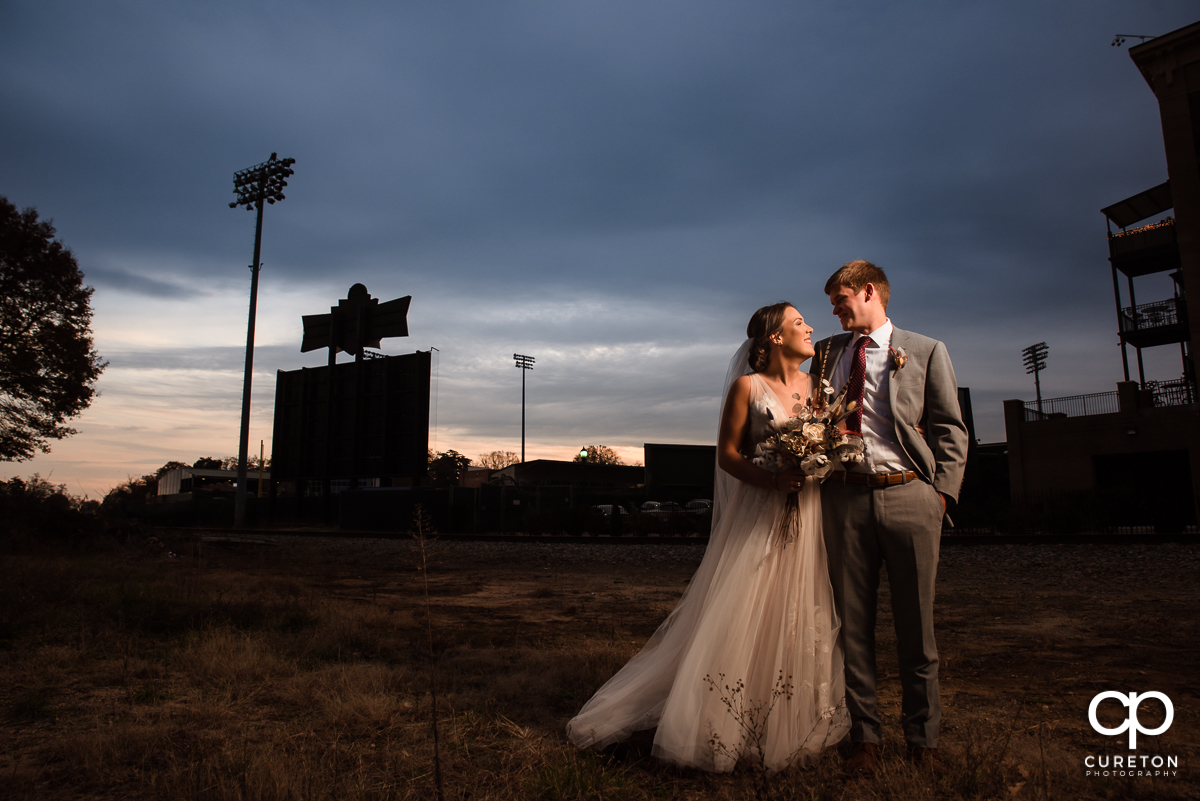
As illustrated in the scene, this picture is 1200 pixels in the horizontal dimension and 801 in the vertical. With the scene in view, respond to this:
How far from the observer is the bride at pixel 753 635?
8.47ft

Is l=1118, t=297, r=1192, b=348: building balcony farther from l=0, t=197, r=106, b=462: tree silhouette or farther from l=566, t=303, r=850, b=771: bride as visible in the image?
l=0, t=197, r=106, b=462: tree silhouette

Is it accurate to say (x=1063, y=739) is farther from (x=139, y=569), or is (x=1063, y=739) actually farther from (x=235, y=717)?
(x=139, y=569)

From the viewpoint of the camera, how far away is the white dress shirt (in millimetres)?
2557

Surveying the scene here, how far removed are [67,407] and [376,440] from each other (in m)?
14.8

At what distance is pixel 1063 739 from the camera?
9.45 feet

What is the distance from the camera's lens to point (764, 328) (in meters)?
3.00

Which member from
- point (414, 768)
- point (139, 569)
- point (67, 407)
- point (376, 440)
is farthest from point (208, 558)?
point (376, 440)

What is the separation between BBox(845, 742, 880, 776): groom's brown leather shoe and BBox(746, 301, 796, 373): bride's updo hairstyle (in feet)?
4.98

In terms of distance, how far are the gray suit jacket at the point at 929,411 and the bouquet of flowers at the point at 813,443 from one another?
0.56 ft

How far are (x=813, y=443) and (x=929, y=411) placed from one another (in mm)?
507

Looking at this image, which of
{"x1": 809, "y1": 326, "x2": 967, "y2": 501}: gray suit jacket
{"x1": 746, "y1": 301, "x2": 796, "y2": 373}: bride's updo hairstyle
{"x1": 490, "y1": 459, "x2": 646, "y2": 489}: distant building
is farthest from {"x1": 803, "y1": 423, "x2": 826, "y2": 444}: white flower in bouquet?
{"x1": 490, "y1": 459, "x2": 646, "y2": 489}: distant building

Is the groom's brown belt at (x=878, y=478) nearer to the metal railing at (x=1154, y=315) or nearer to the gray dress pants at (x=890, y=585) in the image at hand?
the gray dress pants at (x=890, y=585)

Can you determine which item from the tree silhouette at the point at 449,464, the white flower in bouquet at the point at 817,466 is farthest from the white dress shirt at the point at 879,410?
the tree silhouette at the point at 449,464

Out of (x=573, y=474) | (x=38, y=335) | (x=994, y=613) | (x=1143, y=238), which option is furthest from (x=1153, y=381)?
(x=573, y=474)
